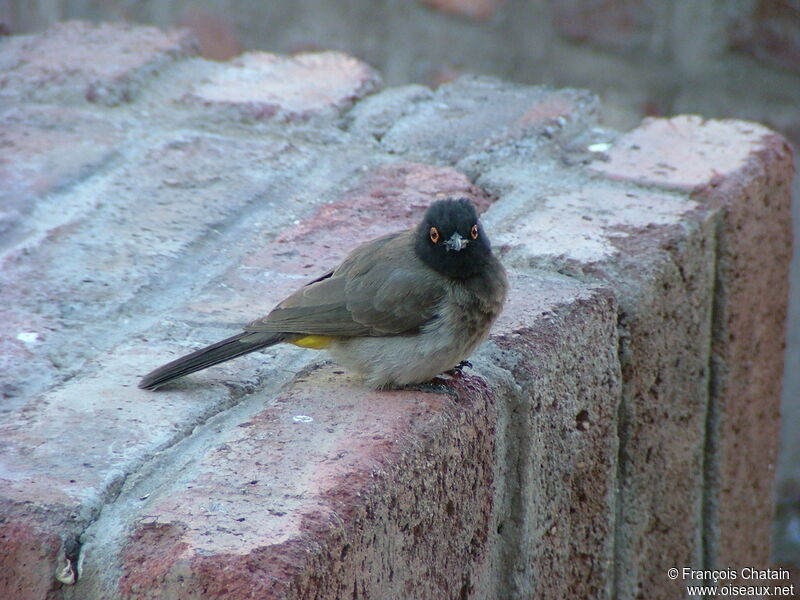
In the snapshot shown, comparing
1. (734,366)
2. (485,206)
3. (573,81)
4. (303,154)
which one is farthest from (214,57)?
(734,366)

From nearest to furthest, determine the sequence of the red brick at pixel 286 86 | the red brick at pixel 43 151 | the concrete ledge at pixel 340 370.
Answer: the concrete ledge at pixel 340 370, the red brick at pixel 43 151, the red brick at pixel 286 86

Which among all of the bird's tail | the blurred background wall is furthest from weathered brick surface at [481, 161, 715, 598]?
the blurred background wall

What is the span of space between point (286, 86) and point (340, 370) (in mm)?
1409

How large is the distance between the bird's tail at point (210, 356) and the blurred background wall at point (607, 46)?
85.3 inches

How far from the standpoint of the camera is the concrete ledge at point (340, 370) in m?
1.47

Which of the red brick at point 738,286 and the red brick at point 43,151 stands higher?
the red brick at point 43,151

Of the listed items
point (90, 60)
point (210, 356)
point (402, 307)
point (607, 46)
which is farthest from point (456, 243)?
point (607, 46)

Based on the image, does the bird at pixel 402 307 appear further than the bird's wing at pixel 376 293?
No

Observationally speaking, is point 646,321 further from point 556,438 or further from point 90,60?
point 90,60

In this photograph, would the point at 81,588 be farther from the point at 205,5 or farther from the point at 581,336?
the point at 205,5

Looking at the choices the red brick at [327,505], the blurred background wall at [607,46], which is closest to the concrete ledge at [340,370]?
the red brick at [327,505]

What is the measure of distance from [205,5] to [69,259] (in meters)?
2.60

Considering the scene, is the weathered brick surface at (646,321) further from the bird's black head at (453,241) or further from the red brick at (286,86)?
the red brick at (286,86)

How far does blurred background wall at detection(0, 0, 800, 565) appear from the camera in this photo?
3729 mm
